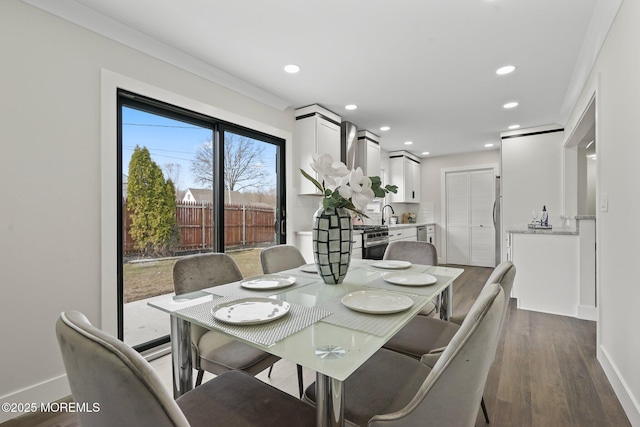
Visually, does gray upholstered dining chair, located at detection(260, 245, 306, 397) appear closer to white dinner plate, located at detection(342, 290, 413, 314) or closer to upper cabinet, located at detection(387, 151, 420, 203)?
white dinner plate, located at detection(342, 290, 413, 314)

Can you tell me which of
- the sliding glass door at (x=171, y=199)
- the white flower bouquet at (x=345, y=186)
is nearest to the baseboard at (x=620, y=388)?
the white flower bouquet at (x=345, y=186)

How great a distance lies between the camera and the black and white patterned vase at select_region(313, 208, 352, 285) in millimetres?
1389

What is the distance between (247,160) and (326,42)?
Result: 142 centimetres

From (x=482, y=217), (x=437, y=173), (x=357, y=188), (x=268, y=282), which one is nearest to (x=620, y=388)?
(x=357, y=188)

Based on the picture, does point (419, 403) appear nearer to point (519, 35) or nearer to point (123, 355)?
point (123, 355)

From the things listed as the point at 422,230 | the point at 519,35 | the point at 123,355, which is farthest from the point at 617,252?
the point at 422,230

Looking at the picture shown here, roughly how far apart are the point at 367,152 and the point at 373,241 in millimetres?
1352

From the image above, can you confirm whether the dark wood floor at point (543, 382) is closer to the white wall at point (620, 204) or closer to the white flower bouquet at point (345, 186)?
the white wall at point (620, 204)

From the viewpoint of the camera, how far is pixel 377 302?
3.76 ft

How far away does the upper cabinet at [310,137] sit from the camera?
344 centimetres

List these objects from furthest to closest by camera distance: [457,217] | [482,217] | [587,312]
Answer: [457,217], [482,217], [587,312]

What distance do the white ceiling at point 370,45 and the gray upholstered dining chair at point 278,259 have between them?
149 centimetres

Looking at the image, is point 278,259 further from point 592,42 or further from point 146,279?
point 592,42

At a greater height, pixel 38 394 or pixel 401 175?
pixel 401 175
